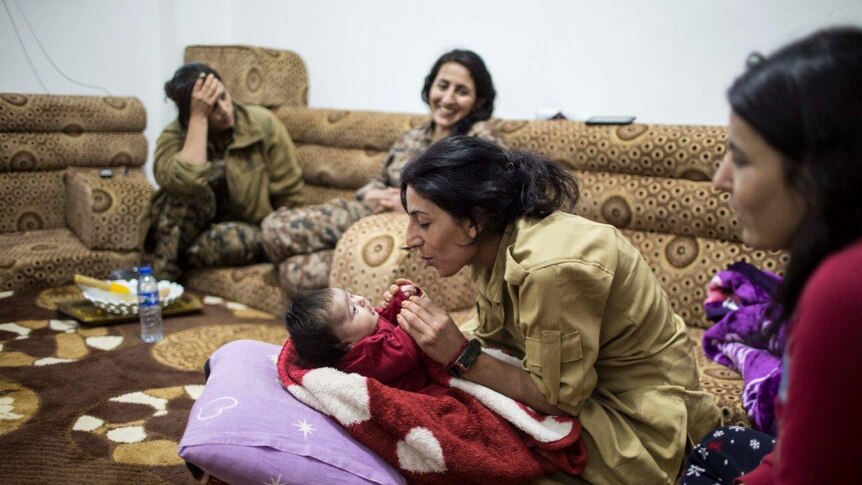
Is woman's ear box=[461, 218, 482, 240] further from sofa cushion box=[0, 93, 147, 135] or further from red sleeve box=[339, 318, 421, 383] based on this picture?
sofa cushion box=[0, 93, 147, 135]

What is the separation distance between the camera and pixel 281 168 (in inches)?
136

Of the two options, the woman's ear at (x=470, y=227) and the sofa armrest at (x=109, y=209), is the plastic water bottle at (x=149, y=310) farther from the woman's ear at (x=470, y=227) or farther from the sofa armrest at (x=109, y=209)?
the woman's ear at (x=470, y=227)

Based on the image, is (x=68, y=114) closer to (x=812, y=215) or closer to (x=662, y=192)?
(x=662, y=192)

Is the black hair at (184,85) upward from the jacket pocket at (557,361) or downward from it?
upward

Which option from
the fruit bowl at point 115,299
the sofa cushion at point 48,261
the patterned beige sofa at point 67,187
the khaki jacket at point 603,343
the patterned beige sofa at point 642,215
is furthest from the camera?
the patterned beige sofa at point 67,187

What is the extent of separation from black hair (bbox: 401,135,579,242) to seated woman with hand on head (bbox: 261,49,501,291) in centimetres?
133

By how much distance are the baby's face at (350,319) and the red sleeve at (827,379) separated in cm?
95

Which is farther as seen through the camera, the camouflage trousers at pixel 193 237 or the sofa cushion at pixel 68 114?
the sofa cushion at pixel 68 114

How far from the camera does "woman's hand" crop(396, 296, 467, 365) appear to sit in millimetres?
1349

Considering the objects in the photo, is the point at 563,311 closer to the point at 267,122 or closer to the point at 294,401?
the point at 294,401

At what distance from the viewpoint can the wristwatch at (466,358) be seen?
1.34 meters

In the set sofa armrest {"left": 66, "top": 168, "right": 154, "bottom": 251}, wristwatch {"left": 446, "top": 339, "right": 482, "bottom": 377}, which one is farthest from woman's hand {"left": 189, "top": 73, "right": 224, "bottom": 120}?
wristwatch {"left": 446, "top": 339, "right": 482, "bottom": 377}

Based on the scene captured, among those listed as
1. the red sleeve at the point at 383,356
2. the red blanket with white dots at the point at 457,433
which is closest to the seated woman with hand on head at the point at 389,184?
the red sleeve at the point at 383,356

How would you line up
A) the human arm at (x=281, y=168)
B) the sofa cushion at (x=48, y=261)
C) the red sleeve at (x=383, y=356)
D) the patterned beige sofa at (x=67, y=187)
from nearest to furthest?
the red sleeve at (x=383, y=356) < the sofa cushion at (x=48, y=261) < the patterned beige sofa at (x=67, y=187) < the human arm at (x=281, y=168)
